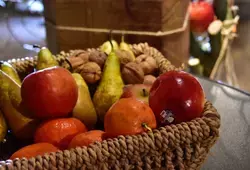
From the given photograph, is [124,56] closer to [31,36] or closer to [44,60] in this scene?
[44,60]

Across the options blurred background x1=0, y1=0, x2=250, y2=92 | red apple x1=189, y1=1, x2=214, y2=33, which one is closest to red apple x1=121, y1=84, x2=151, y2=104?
red apple x1=189, y1=1, x2=214, y2=33

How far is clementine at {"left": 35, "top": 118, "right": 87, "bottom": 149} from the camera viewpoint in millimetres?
561

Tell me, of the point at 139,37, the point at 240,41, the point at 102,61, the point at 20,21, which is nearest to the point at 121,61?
the point at 102,61

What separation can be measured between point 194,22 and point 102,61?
825 mm

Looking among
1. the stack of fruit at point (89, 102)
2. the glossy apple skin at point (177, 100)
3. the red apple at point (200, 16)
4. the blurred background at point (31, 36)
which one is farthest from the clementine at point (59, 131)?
the blurred background at point (31, 36)

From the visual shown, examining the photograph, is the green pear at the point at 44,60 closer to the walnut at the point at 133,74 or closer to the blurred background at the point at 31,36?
the walnut at the point at 133,74

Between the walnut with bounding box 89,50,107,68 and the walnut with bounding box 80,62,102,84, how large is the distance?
22mm

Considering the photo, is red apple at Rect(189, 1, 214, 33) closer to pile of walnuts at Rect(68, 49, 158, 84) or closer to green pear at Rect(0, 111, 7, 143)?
pile of walnuts at Rect(68, 49, 158, 84)

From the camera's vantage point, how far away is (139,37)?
1110mm

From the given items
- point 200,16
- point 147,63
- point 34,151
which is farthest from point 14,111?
point 200,16

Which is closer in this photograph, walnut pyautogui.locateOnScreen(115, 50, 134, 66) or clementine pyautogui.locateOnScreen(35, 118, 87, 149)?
clementine pyautogui.locateOnScreen(35, 118, 87, 149)

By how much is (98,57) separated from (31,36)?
2.15 m

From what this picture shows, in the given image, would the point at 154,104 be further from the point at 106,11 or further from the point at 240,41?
the point at 240,41

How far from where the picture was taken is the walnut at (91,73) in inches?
28.2
